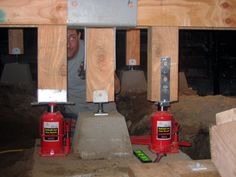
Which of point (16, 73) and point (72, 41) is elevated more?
point (72, 41)

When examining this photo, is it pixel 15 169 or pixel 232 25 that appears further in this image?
pixel 15 169

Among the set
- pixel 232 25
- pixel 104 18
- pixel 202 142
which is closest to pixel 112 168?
pixel 104 18

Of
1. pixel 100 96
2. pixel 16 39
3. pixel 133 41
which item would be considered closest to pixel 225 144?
pixel 100 96

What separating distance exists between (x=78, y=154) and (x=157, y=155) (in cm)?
54

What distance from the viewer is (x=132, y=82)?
6.46 m

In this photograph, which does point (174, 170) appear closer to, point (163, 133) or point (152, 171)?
point (152, 171)

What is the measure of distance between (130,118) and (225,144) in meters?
4.81

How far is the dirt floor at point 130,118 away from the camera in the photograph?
184 inches

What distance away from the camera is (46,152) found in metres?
2.64

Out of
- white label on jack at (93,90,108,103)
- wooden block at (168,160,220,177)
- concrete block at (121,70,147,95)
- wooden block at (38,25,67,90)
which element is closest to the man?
concrete block at (121,70,147,95)

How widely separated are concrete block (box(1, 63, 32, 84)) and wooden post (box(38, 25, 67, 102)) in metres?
4.48

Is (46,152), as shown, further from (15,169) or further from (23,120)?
(23,120)

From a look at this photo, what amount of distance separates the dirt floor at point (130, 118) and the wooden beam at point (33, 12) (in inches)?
60.0

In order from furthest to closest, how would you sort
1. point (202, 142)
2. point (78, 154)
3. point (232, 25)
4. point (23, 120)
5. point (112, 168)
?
point (23, 120), point (202, 142), point (78, 154), point (112, 168), point (232, 25)
